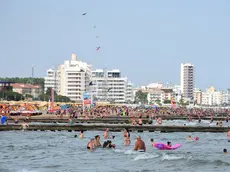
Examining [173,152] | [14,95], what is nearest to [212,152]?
[173,152]

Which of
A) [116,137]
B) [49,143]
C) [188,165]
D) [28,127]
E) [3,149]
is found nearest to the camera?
[188,165]

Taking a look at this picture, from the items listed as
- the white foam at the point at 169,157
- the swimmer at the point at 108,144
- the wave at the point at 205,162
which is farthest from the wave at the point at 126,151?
the wave at the point at 205,162

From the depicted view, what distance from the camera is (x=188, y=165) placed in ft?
106

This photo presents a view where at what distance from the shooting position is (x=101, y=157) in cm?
3575

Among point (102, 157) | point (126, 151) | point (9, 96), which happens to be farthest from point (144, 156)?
point (9, 96)

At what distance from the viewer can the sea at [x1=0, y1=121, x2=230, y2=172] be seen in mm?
30984

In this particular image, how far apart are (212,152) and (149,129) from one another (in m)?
17.8

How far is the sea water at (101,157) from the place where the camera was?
31.1 metres

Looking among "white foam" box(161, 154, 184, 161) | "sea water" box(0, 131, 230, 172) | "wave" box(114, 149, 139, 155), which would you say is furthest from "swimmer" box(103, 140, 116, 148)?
"white foam" box(161, 154, 184, 161)

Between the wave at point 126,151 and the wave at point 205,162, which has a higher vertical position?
the wave at point 126,151

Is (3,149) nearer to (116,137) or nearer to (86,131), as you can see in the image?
(116,137)

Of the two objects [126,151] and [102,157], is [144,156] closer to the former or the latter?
[102,157]

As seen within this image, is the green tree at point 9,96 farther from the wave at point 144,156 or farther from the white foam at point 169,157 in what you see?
the white foam at point 169,157

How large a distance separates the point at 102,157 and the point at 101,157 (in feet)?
0.18
